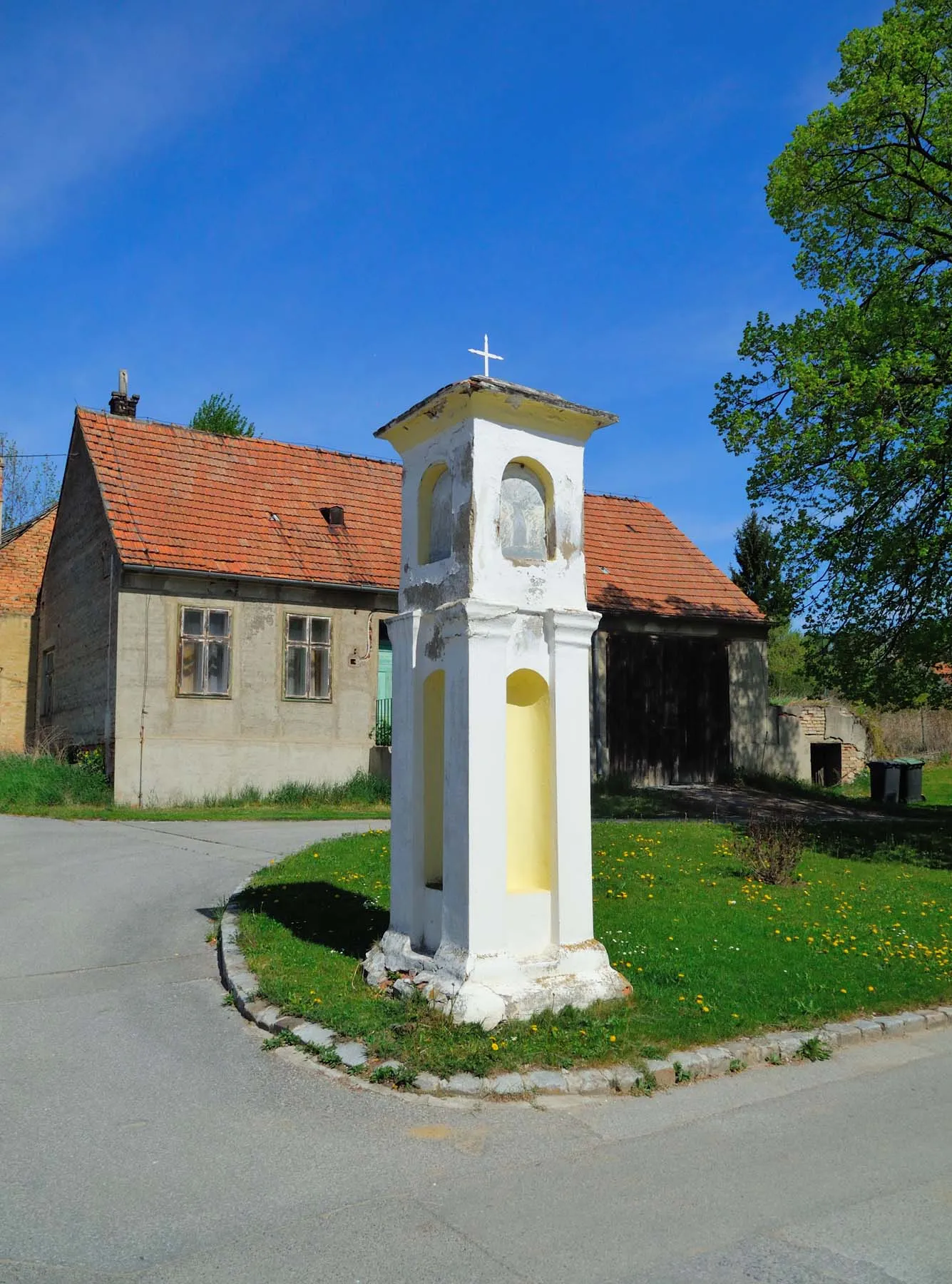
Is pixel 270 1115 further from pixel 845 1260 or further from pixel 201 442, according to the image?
A: pixel 201 442

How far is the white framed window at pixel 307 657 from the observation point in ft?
70.9

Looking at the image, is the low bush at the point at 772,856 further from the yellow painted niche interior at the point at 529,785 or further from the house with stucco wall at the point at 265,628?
the house with stucco wall at the point at 265,628

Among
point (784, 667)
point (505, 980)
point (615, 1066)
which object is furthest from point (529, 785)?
point (784, 667)

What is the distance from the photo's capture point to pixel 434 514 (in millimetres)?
7945

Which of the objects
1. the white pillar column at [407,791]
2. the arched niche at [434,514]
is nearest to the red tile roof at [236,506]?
the arched niche at [434,514]

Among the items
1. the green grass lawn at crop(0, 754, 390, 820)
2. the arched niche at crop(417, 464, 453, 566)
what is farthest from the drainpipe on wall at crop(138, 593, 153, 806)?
the arched niche at crop(417, 464, 453, 566)

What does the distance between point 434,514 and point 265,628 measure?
14.0 meters

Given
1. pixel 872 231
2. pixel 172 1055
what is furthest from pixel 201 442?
pixel 172 1055

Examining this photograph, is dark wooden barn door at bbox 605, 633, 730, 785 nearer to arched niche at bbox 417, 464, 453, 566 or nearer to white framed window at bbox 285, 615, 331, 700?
white framed window at bbox 285, 615, 331, 700

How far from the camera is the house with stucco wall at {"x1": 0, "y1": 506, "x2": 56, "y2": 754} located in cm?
2777

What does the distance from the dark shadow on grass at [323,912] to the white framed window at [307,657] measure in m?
11.0

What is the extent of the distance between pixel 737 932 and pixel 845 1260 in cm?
529

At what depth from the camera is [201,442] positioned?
78.5 ft

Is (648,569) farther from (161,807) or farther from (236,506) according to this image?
(161,807)
